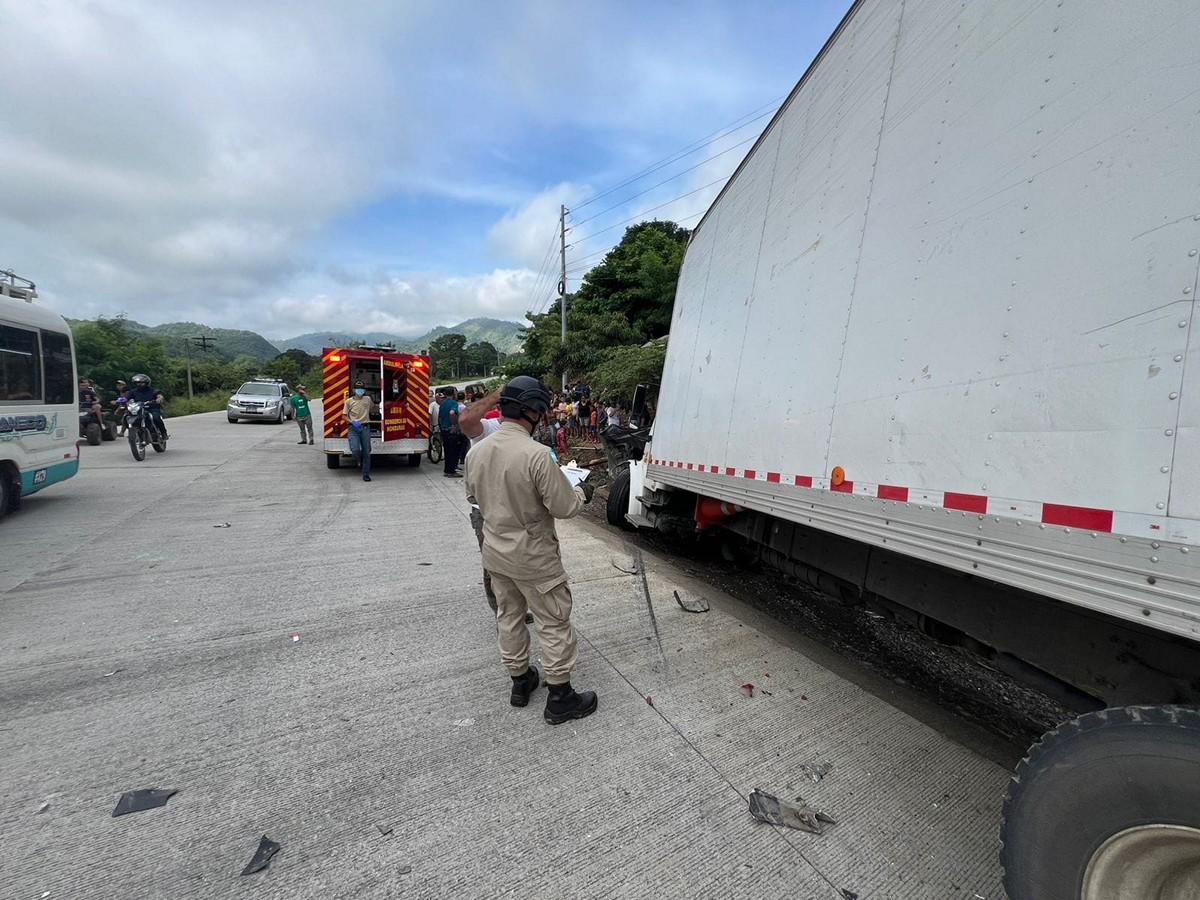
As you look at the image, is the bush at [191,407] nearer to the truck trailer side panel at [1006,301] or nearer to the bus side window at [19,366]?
the bus side window at [19,366]

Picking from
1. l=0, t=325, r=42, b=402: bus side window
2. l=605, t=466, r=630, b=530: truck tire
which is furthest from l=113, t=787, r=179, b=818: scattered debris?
l=0, t=325, r=42, b=402: bus side window

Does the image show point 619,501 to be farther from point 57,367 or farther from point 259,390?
point 259,390

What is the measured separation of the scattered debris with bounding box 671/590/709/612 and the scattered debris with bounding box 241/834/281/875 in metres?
2.70

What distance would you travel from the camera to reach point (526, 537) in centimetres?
238

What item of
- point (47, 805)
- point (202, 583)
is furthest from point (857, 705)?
point (202, 583)

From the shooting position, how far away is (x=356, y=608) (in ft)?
12.1

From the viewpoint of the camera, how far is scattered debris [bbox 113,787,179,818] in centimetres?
192

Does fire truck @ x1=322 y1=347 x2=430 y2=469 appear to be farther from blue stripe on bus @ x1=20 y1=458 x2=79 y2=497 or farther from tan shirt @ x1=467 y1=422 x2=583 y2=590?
tan shirt @ x1=467 y1=422 x2=583 y2=590

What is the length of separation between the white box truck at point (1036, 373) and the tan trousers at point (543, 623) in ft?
4.03

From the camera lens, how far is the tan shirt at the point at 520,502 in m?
2.32

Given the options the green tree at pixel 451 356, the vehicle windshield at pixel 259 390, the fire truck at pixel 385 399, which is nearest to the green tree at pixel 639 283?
the fire truck at pixel 385 399

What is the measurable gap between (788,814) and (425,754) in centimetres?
153

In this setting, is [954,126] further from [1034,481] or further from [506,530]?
[506,530]

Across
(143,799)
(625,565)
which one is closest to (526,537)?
(143,799)
